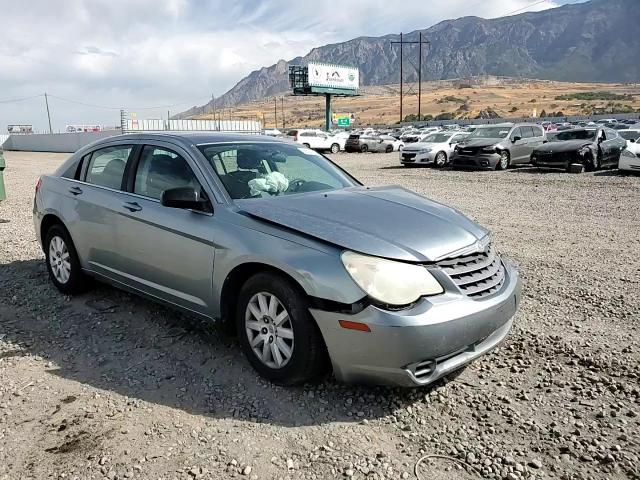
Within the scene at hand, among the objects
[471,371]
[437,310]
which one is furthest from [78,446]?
[471,371]

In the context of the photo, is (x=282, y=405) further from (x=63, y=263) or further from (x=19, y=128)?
(x=19, y=128)

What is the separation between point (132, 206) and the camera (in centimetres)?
432

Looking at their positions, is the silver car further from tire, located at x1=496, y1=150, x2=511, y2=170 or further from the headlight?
tire, located at x1=496, y1=150, x2=511, y2=170

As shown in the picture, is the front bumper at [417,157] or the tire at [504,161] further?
the front bumper at [417,157]

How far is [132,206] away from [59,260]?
4.94 ft

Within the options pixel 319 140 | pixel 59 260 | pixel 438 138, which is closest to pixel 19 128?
pixel 319 140

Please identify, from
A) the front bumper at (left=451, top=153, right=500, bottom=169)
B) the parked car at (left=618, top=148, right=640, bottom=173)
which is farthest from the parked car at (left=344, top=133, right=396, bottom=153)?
the parked car at (left=618, top=148, right=640, bottom=173)

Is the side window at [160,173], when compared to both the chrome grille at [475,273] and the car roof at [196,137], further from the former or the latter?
the chrome grille at [475,273]

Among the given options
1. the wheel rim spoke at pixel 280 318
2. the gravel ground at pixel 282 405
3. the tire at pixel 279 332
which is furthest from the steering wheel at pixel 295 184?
the gravel ground at pixel 282 405

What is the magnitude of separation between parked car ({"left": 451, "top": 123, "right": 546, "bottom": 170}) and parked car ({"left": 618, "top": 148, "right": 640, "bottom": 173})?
12.8 ft

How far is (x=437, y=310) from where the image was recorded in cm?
298

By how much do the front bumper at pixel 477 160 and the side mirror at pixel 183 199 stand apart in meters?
17.5

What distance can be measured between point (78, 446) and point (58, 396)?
25.5 inches

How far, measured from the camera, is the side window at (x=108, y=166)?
4664mm
